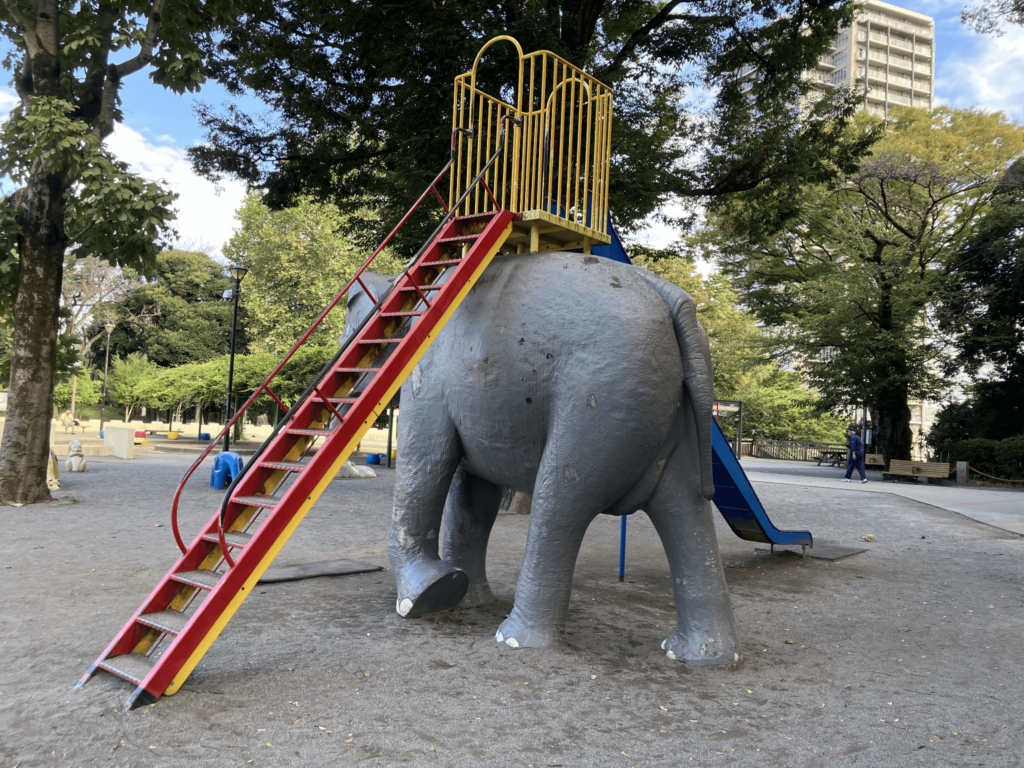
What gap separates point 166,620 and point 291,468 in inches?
40.4

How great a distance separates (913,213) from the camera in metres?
25.8

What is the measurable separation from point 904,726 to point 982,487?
2103 cm

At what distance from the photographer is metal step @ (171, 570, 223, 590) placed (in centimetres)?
405

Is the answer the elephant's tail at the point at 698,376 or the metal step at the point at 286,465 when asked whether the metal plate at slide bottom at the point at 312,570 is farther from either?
the elephant's tail at the point at 698,376

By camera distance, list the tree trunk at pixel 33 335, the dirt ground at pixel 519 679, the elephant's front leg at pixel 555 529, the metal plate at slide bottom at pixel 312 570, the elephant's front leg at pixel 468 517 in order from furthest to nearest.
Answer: the tree trunk at pixel 33 335, the metal plate at slide bottom at pixel 312 570, the elephant's front leg at pixel 468 517, the elephant's front leg at pixel 555 529, the dirt ground at pixel 519 679

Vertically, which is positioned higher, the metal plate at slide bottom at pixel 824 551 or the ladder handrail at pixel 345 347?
the ladder handrail at pixel 345 347

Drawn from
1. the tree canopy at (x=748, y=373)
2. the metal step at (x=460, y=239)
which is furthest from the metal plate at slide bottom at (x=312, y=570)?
the tree canopy at (x=748, y=373)

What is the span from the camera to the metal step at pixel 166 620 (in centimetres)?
392

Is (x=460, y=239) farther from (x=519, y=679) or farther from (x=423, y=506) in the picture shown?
(x=519, y=679)

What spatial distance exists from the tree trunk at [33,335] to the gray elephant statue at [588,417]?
8.35 meters

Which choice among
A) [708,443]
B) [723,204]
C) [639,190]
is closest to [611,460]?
[708,443]

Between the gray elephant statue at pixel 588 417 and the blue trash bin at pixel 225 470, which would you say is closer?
the gray elephant statue at pixel 588 417

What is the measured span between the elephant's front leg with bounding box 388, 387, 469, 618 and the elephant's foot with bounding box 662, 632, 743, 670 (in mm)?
1623

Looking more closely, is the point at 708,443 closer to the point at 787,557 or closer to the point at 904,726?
the point at 904,726
